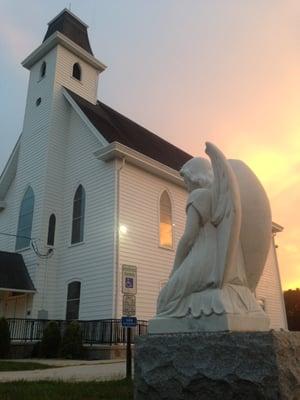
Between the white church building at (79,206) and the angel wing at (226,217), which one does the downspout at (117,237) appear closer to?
the white church building at (79,206)

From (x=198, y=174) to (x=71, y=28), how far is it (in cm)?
2333

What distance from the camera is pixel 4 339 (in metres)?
14.8

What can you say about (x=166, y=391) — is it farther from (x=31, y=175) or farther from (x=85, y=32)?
(x=85, y=32)

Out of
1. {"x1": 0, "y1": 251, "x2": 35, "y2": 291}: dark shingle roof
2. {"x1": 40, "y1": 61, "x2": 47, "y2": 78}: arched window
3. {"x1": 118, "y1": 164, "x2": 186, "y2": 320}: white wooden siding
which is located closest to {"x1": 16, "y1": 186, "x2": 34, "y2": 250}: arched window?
{"x1": 0, "y1": 251, "x2": 35, "y2": 291}: dark shingle roof

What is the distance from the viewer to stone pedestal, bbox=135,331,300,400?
370 centimetres

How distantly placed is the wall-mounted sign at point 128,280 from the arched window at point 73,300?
890 cm

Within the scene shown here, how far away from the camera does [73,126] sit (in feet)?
70.1

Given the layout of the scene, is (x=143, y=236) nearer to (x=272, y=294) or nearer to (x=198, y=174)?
(x=272, y=294)

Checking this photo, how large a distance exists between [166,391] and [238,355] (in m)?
0.90

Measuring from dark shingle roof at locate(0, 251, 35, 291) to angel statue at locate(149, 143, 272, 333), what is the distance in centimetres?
1443

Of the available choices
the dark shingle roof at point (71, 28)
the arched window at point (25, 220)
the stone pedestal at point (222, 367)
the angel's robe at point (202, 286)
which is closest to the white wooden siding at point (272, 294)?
the arched window at point (25, 220)

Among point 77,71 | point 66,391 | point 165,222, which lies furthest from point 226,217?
point 77,71

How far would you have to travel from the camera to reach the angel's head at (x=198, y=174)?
506 centimetres

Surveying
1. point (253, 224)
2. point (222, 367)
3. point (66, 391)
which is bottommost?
point (66, 391)
